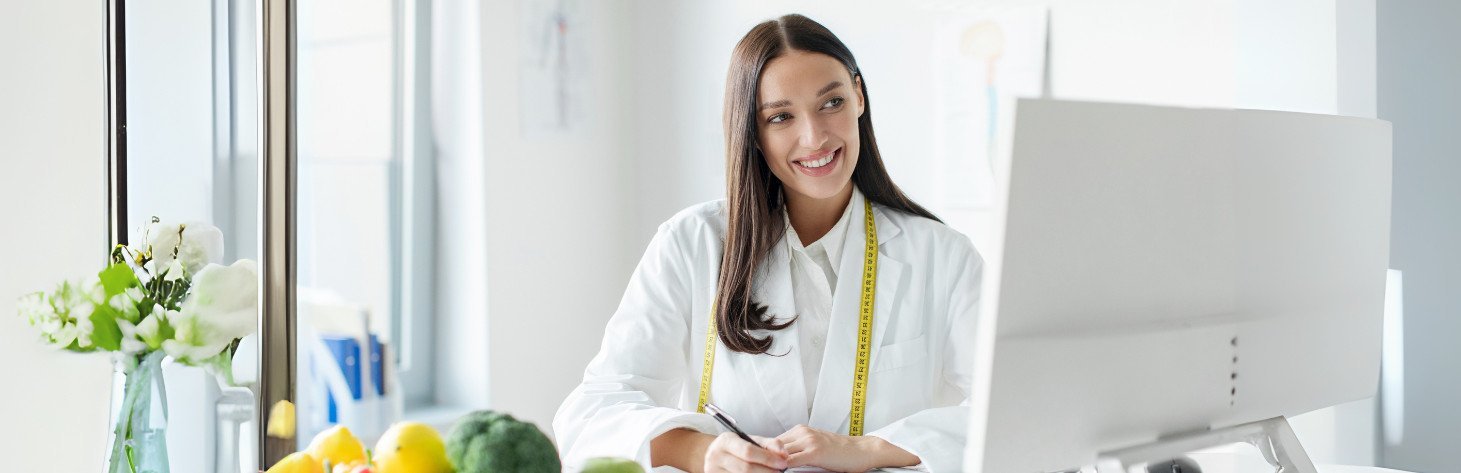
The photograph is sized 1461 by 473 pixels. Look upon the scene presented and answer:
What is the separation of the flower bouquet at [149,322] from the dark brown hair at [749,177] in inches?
29.6

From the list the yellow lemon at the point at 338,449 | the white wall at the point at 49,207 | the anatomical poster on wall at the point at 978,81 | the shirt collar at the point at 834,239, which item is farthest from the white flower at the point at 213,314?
the anatomical poster on wall at the point at 978,81

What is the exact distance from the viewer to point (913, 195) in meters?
2.97

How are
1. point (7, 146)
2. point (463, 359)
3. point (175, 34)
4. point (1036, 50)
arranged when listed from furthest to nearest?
point (463, 359) < point (1036, 50) < point (175, 34) < point (7, 146)

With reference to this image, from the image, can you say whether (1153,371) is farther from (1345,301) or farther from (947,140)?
(947,140)

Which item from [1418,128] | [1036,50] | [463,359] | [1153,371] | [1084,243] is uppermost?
[1036,50]

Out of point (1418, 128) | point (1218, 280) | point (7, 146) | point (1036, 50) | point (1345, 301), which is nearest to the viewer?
point (1218, 280)

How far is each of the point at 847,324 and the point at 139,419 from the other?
973 millimetres

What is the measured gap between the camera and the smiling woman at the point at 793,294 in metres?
1.64

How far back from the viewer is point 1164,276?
895 mm

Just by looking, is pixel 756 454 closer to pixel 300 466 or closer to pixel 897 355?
pixel 897 355

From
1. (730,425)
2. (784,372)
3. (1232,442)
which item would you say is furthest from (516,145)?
(1232,442)

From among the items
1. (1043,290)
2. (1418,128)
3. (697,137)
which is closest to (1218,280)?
(1043,290)

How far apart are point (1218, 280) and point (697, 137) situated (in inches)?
106

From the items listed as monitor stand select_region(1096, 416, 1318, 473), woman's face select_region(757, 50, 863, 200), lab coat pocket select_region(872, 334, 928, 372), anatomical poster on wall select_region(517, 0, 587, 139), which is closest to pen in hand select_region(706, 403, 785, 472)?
lab coat pocket select_region(872, 334, 928, 372)
